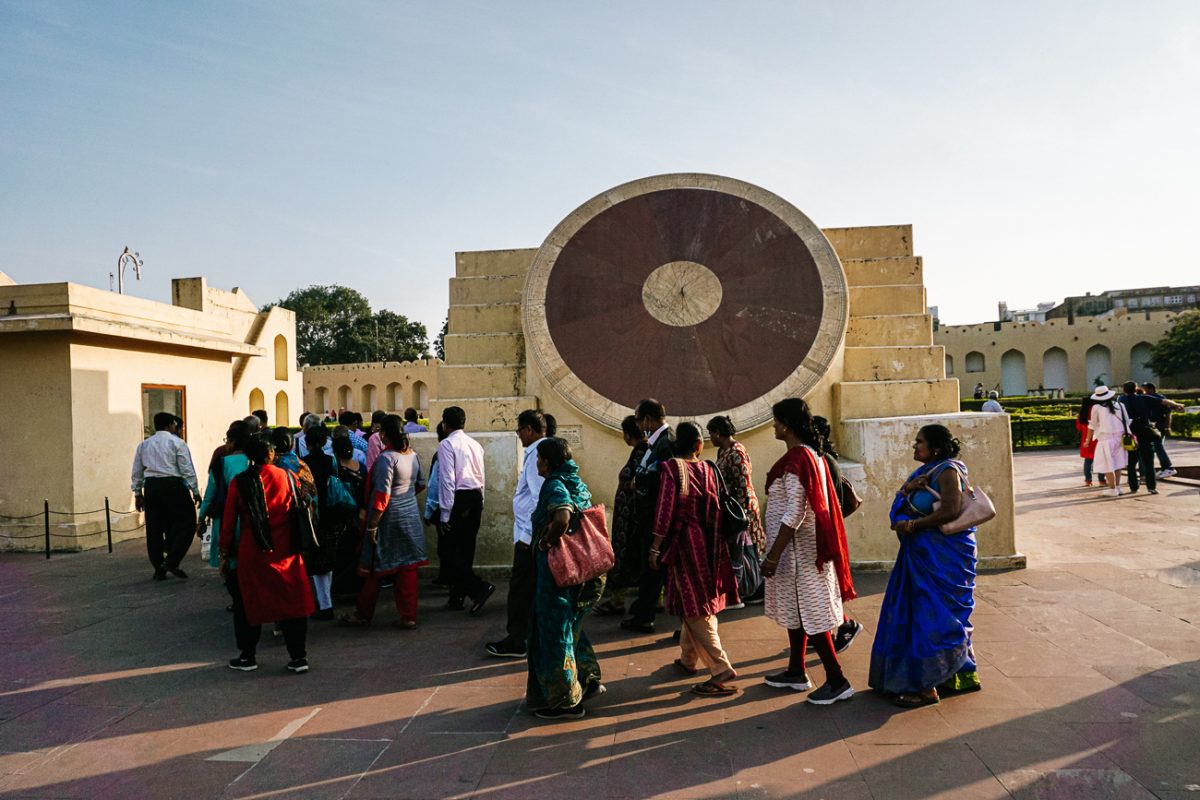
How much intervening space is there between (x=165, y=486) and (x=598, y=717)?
19.3ft

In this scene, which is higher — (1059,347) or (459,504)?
(1059,347)

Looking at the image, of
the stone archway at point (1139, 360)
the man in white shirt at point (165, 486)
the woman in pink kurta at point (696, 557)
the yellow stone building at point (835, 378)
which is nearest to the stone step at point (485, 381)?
the yellow stone building at point (835, 378)

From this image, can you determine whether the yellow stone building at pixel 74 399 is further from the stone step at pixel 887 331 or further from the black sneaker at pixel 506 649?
the stone step at pixel 887 331

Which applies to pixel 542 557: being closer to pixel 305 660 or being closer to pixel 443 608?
pixel 305 660

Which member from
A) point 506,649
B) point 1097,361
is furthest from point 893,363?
point 1097,361

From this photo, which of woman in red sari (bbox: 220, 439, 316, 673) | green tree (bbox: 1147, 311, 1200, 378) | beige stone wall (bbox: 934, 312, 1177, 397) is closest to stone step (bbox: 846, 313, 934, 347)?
woman in red sari (bbox: 220, 439, 316, 673)

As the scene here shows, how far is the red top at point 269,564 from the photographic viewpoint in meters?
4.85

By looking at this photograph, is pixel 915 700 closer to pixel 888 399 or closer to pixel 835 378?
pixel 888 399

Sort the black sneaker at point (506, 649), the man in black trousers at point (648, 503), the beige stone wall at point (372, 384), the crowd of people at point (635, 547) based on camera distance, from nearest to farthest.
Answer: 1. the crowd of people at point (635, 547)
2. the black sneaker at point (506, 649)
3. the man in black trousers at point (648, 503)
4. the beige stone wall at point (372, 384)

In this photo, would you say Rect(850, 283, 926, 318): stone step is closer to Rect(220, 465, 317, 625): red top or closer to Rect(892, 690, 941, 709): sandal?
Rect(892, 690, 941, 709): sandal

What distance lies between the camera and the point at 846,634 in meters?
5.00

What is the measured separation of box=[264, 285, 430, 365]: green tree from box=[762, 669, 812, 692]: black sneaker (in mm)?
62027

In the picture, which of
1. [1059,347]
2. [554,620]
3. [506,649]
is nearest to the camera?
[554,620]

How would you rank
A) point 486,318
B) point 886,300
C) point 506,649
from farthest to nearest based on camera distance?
point 486,318
point 886,300
point 506,649
